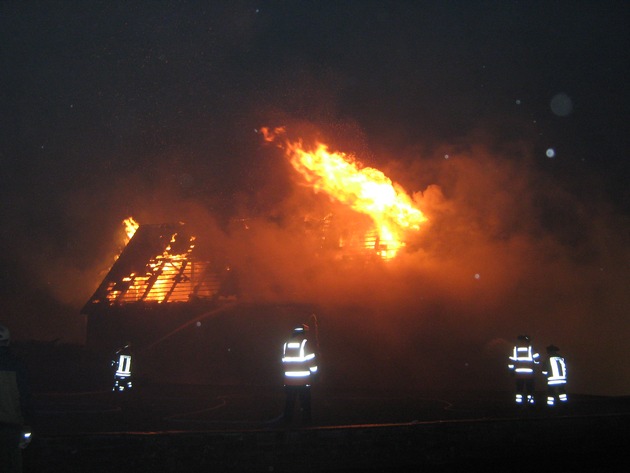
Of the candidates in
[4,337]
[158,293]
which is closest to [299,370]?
[4,337]

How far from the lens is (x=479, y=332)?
70.9 feet

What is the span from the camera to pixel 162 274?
27.0m

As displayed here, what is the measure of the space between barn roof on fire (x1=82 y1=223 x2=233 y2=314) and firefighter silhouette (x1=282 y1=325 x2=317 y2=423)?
45.9 feet

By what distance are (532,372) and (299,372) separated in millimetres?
5950

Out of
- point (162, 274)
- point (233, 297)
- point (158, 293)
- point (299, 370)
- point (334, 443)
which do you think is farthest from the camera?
point (162, 274)

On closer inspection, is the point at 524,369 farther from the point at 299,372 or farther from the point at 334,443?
the point at 334,443

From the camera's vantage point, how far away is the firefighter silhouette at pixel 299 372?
35.8 ft

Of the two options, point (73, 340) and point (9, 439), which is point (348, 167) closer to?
point (9, 439)

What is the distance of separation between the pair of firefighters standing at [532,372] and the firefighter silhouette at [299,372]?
539 cm

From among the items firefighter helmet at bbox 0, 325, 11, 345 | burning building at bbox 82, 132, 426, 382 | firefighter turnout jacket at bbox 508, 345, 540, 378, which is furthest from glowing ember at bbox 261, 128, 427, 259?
firefighter helmet at bbox 0, 325, 11, 345

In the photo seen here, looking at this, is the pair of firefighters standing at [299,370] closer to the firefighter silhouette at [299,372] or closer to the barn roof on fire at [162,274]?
the firefighter silhouette at [299,372]

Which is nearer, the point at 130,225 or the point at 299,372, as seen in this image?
the point at 299,372

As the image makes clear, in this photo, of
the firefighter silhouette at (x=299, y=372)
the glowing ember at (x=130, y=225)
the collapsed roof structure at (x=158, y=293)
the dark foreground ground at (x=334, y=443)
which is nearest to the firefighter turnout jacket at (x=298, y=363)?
the firefighter silhouette at (x=299, y=372)

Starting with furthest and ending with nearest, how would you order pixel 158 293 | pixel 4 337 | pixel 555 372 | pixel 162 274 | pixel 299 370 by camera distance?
pixel 162 274, pixel 158 293, pixel 555 372, pixel 299 370, pixel 4 337
